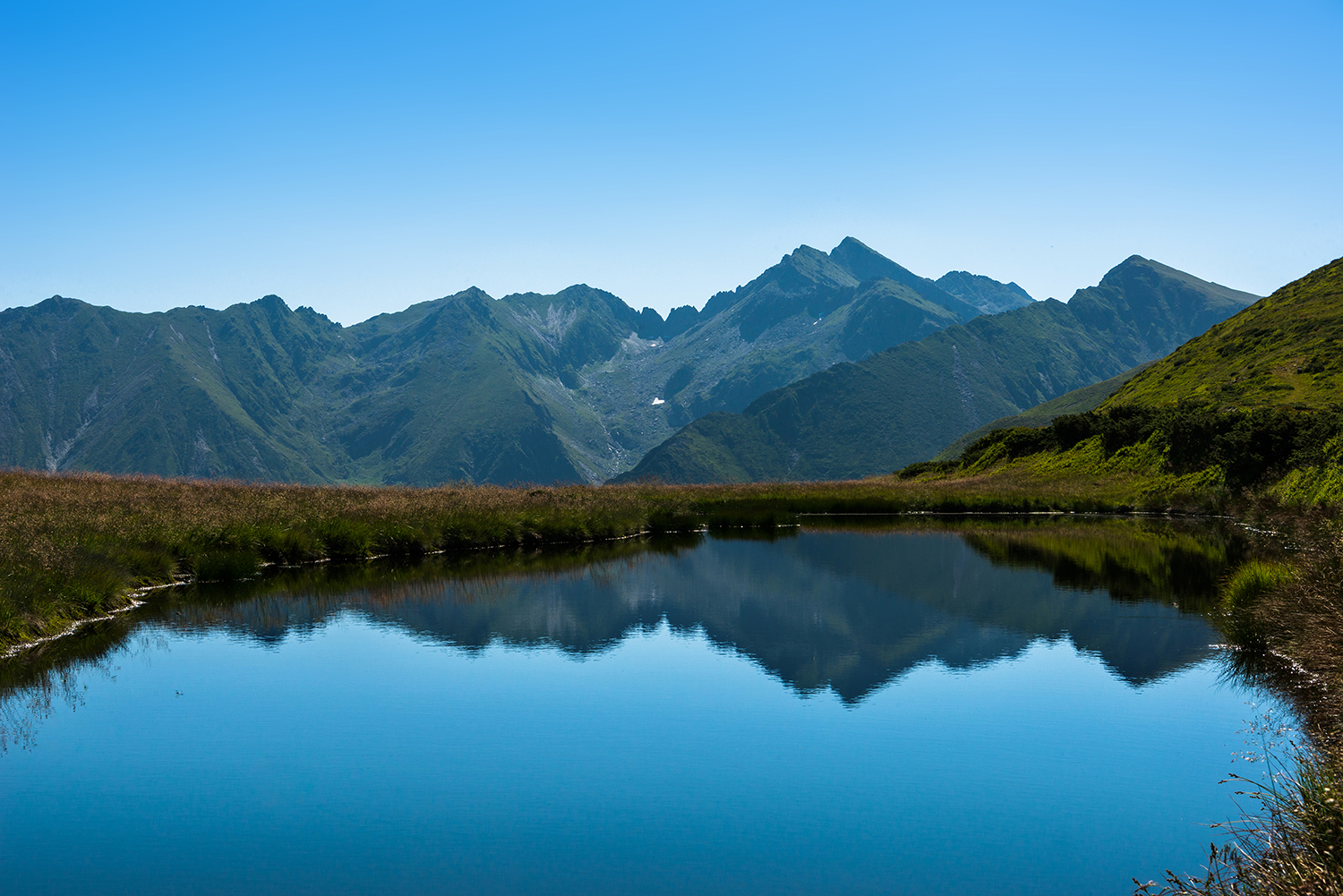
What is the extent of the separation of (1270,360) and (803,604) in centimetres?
9518

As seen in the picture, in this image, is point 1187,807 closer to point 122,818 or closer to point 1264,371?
point 122,818

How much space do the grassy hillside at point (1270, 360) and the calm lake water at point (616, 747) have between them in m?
72.2

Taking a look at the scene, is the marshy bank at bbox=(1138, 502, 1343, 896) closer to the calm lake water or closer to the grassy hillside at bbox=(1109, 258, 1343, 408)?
the calm lake water

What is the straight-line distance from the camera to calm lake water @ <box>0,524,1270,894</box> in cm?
1289

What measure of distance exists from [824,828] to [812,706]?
23.7 ft

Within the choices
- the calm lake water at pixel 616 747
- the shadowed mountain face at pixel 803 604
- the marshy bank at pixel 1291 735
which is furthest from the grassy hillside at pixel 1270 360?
→ the calm lake water at pixel 616 747

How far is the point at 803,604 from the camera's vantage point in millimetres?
35375

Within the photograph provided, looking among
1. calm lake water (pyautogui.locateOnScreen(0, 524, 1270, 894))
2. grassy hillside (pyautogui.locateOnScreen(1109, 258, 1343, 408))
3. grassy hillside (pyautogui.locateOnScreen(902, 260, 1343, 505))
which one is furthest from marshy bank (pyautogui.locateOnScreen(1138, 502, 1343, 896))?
Result: grassy hillside (pyautogui.locateOnScreen(1109, 258, 1343, 408))

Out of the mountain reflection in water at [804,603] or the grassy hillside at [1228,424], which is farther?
the grassy hillside at [1228,424]

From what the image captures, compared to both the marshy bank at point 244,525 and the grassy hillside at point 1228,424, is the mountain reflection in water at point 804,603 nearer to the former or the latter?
the marshy bank at point 244,525

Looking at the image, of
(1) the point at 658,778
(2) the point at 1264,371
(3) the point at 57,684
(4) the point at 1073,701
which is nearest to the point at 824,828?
(1) the point at 658,778

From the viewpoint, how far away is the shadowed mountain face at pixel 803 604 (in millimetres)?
26953

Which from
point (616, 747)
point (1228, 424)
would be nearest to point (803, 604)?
point (616, 747)

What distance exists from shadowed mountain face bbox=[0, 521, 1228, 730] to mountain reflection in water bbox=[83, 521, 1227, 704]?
0.30 feet
